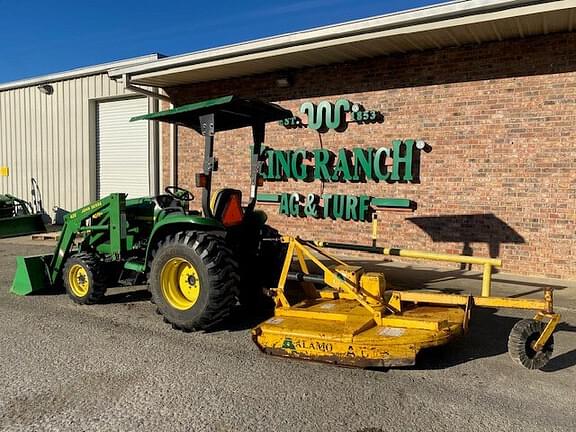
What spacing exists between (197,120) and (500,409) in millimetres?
3943

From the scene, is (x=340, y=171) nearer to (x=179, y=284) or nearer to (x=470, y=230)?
(x=470, y=230)

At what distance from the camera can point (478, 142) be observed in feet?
26.0

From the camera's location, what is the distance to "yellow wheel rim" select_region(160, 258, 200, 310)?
4.97 meters

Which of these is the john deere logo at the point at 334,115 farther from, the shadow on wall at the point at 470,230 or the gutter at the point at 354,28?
the shadow on wall at the point at 470,230

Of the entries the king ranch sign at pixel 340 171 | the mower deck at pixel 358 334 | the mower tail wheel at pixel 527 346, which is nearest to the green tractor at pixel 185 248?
the mower deck at pixel 358 334

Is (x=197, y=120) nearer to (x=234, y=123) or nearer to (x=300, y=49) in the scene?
(x=234, y=123)

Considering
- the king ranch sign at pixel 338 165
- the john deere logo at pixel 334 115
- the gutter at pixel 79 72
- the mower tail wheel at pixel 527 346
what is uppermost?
the gutter at pixel 79 72

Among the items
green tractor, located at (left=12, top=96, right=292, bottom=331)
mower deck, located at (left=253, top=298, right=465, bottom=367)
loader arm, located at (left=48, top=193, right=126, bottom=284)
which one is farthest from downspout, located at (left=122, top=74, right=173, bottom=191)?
mower deck, located at (left=253, top=298, right=465, bottom=367)

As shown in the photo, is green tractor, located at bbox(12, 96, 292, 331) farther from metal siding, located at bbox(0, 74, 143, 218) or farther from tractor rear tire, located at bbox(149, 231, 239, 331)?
metal siding, located at bbox(0, 74, 143, 218)

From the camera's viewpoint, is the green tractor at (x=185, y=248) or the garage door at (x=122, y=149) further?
the garage door at (x=122, y=149)

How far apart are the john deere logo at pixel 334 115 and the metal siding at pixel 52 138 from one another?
5.17 metres

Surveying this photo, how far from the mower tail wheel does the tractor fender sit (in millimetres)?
2737

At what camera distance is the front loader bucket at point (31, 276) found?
6.41 metres

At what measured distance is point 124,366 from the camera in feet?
13.4
